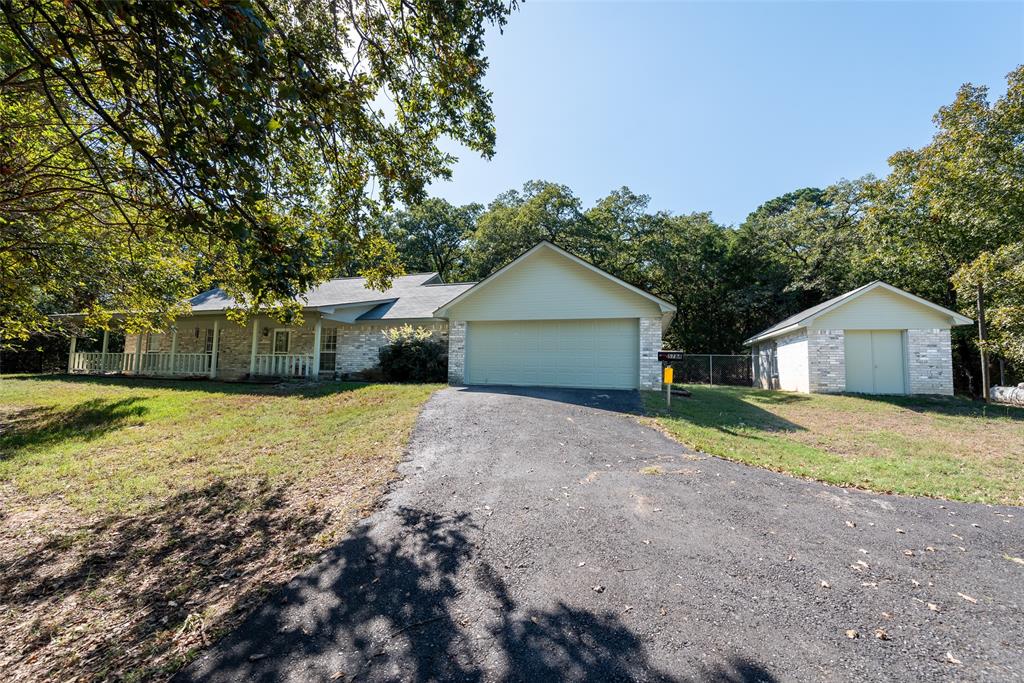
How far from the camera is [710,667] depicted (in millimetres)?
2529

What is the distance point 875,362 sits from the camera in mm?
15797

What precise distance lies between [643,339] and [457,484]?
9571 mm

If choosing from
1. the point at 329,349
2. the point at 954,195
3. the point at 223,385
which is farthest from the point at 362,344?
the point at 954,195

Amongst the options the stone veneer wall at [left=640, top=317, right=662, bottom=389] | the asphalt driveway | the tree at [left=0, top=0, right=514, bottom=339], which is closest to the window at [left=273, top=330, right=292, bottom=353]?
the tree at [left=0, top=0, right=514, bottom=339]

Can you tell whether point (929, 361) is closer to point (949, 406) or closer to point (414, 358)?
point (949, 406)

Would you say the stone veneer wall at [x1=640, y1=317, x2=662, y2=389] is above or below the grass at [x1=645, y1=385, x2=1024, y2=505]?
above

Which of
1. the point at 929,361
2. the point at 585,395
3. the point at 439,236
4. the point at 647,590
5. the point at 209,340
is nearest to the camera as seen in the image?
the point at 647,590

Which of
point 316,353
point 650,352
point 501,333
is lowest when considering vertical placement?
point 316,353

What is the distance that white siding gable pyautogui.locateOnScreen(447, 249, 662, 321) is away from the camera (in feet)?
45.2

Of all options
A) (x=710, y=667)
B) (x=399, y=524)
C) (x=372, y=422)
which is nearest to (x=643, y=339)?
(x=372, y=422)

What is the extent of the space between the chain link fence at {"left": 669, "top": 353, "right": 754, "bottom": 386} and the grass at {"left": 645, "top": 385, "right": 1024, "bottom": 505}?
353 inches

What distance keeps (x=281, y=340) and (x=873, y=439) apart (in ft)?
63.0

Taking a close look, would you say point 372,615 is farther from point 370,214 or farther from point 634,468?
point 370,214

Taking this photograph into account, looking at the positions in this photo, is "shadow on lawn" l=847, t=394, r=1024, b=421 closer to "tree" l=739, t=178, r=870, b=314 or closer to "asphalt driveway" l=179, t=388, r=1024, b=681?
"asphalt driveway" l=179, t=388, r=1024, b=681
